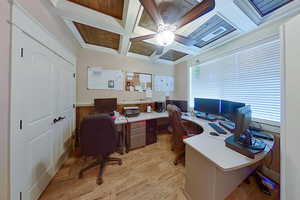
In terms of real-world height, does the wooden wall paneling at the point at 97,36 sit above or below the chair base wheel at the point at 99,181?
above

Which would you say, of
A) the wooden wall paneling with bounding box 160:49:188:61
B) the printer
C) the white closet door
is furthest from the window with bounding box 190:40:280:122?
the white closet door

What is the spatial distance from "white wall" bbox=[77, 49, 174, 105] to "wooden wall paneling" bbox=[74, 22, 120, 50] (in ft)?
0.86

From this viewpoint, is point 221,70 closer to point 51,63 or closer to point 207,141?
point 207,141

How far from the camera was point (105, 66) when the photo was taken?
2727 mm

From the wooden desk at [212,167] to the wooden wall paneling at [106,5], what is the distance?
2.17 metres

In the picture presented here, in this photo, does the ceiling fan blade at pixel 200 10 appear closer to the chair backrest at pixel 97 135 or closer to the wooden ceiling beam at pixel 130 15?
the wooden ceiling beam at pixel 130 15

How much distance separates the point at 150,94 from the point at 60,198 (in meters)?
2.79

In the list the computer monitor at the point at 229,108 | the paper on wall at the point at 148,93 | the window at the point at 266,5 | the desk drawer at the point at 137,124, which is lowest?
the desk drawer at the point at 137,124

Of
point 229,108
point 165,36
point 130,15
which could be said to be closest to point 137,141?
point 229,108

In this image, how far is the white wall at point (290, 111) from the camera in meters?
0.73

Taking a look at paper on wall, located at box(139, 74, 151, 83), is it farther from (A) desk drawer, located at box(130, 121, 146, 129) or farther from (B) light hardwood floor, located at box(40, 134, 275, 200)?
(B) light hardwood floor, located at box(40, 134, 275, 200)

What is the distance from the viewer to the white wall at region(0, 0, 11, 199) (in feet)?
2.67

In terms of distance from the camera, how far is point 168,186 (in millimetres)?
1432

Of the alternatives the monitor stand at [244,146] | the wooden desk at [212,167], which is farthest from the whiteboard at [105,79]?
the monitor stand at [244,146]
